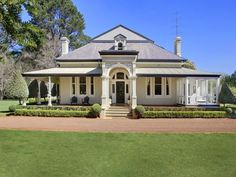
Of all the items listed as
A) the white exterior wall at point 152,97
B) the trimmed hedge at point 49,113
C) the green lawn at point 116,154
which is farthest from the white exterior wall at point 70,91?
the green lawn at point 116,154

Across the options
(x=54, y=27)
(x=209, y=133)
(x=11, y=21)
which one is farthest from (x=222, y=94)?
(x=54, y=27)

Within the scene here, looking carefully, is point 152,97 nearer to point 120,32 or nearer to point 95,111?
point 95,111

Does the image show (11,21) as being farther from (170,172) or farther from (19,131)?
(19,131)

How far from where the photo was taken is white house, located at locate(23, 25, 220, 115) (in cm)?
2719

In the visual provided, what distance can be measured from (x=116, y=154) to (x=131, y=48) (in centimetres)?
2418

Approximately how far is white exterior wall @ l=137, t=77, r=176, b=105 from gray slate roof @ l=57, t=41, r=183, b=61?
2719 millimetres

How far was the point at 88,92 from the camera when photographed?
1210 inches

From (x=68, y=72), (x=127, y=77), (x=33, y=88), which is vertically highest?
(x=68, y=72)

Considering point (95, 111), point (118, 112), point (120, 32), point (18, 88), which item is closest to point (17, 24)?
point (95, 111)

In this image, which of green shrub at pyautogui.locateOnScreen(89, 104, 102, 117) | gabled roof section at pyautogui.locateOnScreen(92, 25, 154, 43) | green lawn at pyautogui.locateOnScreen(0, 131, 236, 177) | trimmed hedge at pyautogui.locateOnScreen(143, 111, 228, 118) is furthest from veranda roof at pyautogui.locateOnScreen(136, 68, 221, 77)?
green lawn at pyautogui.locateOnScreen(0, 131, 236, 177)

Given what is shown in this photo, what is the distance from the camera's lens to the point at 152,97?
3059cm

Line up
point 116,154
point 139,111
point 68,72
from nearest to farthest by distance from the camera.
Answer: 1. point 116,154
2. point 139,111
3. point 68,72

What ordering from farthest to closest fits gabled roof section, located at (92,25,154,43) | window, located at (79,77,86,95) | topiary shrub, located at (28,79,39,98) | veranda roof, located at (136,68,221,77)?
1. topiary shrub, located at (28,79,39,98)
2. gabled roof section, located at (92,25,154,43)
3. window, located at (79,77,86,95)
4. veranda roof, located at (136,68,221,77)

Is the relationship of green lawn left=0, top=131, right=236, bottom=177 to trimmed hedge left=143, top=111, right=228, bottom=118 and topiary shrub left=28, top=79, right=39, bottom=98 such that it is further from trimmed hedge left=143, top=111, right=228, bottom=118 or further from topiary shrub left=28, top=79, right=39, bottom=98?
topiary shrub left=28, top=79, right=39, bottom=98
